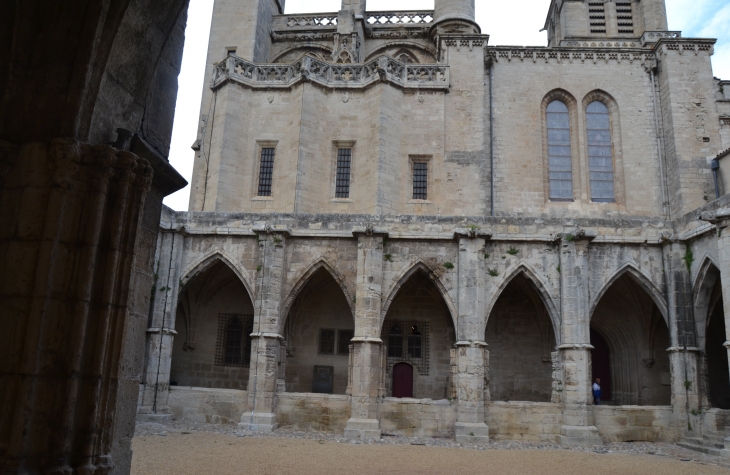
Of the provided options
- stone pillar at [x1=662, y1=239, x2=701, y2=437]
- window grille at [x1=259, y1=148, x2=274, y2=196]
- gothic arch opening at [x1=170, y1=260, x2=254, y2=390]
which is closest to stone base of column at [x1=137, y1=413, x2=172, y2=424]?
gothic arch opening at [x1=170, y1=260, x2=254, y2=390]

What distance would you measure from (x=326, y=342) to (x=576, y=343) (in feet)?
24.2

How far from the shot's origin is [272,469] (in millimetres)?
9219

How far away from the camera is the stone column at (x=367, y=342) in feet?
47.0

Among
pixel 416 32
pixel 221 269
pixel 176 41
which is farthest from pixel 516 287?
pixel 176 41

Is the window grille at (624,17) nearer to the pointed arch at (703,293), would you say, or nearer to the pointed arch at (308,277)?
the pointed arch at (703,293)

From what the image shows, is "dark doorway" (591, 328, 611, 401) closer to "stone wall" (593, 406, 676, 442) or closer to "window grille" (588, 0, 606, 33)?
"stone wall" (593, 406, 676, 442)

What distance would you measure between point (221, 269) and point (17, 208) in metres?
14.6

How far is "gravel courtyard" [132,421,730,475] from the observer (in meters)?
9.54

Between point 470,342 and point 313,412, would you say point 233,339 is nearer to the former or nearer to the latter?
point 313,412

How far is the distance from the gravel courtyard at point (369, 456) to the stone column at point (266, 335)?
0.61 metres

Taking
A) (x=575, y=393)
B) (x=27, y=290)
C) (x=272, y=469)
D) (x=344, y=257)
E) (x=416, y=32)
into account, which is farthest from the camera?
(x=416, y=32)

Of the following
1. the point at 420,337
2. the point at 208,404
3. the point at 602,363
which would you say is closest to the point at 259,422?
the point at 208,404

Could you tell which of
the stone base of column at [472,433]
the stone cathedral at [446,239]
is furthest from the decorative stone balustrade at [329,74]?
the stone base of column at [472,433]

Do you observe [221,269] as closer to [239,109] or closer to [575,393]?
[239,109]
